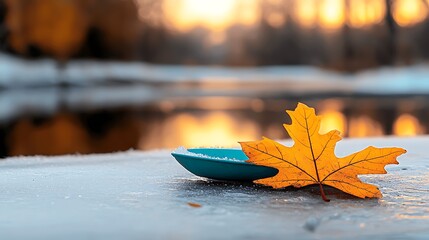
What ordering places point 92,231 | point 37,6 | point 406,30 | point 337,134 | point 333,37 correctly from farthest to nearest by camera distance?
1. point 333,37
2. point 406,30
3. point 37,6
4. point 337,134
5. point 92,231

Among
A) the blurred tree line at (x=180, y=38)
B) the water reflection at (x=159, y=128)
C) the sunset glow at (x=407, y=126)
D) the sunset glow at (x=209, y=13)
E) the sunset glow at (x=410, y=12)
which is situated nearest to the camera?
the water reflection at (x=159, y=128)

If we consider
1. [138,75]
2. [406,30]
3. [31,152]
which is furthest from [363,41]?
[31,152]

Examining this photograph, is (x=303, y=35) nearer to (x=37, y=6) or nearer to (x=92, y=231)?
(x=37, y=6)

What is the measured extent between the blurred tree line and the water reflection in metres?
15.3

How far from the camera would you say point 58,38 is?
2589cm

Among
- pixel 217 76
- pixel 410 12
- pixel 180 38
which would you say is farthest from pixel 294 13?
pixel 410 12

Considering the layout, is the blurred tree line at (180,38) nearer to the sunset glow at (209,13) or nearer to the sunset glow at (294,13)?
the sunset glow at (294,13)

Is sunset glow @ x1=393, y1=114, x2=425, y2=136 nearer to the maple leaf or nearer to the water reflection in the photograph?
the water reflection

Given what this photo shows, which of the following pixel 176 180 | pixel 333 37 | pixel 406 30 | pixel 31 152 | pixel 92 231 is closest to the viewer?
pixel 92 231

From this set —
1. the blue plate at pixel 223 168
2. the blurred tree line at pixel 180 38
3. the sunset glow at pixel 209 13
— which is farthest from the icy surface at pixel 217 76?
the blue plate at pixel 223 168

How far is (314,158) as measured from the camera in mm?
2016

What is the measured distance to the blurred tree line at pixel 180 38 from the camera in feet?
85.3

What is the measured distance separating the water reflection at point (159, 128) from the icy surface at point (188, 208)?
3.59m

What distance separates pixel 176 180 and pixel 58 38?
24.6m
